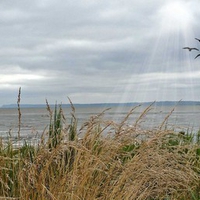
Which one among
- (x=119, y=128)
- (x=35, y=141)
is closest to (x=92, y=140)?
(x=119, y=128)

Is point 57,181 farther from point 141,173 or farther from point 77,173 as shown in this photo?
A: point 141,173

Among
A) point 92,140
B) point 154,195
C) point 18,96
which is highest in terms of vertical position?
point 18,96

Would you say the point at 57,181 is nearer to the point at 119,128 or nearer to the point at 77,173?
the point at 77,173

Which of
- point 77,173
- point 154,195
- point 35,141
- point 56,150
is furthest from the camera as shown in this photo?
point 35,141

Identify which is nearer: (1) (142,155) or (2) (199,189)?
(1) (142,155)

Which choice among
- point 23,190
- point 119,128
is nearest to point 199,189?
point 119,128

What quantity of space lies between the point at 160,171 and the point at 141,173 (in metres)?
0.19

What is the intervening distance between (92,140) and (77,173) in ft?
1.64

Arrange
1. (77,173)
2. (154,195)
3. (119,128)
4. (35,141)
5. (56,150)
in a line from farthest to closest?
(35,141)
(154,195)
(119,128)
(77,173)
(56,150)

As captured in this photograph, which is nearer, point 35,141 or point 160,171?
point 160,171

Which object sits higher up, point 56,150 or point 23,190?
point 56,150

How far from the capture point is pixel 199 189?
521 cm

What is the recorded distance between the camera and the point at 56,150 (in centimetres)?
353

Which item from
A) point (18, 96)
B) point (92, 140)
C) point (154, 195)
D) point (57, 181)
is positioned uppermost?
point (18, 96)
